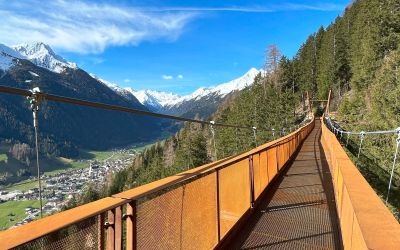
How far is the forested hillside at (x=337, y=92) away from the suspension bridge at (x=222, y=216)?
54.3 ft

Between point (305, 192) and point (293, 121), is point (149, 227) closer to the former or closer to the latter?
point (305, 192)

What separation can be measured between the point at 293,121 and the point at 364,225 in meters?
65.8

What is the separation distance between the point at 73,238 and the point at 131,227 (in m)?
0.84

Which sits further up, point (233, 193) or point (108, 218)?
point (108, 218)

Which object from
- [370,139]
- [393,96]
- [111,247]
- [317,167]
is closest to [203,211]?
[111,247]

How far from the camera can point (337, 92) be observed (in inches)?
2960

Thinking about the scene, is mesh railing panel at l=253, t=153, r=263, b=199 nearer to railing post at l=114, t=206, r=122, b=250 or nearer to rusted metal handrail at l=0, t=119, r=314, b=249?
rusted metal handrail at l=0, t=119, r=314, b=249

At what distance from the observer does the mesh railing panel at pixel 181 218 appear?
3389 mm

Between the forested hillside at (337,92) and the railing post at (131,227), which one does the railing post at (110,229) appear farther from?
the forested hillside at (337,92)

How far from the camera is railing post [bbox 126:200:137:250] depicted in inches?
121

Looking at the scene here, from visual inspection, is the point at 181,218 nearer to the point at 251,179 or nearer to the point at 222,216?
the point at 222,216

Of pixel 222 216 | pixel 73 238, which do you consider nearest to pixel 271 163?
pixel 222 216

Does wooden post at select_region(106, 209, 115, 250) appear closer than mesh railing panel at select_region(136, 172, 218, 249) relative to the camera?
Yes

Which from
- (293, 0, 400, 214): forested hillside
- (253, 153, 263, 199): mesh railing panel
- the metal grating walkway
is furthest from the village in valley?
(293, 0, 400, 214): forested hillside
